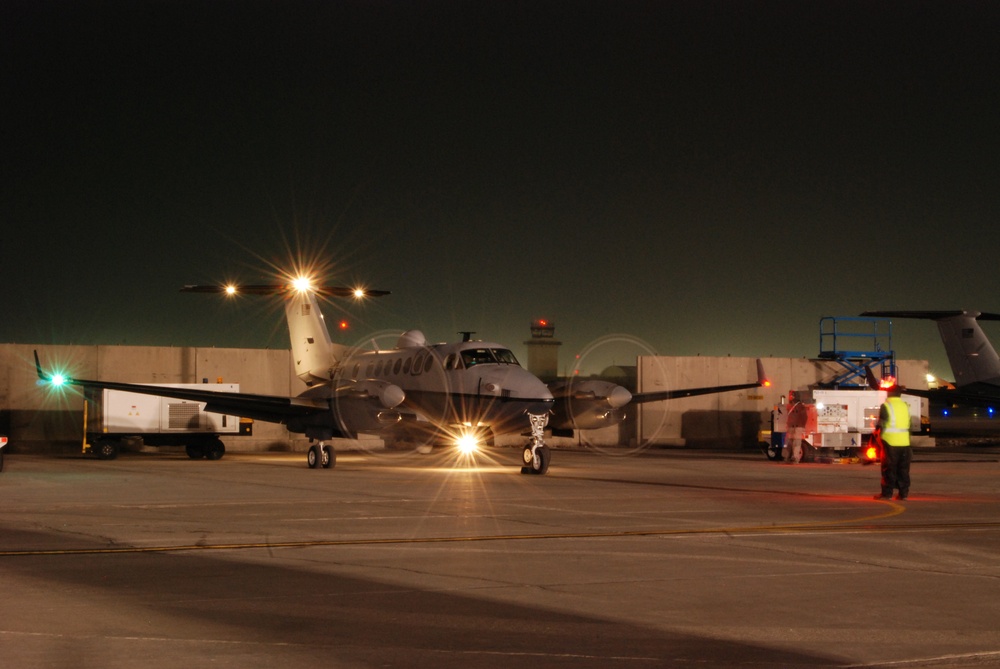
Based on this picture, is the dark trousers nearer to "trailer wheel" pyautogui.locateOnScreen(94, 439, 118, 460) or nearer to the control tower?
"trailer wheel" pyautogui.locateOnScreen(94, 439, 118, 460)

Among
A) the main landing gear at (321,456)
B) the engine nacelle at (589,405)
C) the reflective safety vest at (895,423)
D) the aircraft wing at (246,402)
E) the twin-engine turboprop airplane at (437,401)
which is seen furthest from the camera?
the aircraft wing at (246,402)

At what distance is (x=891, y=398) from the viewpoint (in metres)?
18.6

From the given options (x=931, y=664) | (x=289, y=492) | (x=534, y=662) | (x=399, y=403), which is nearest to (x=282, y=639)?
(x=534, y=662)

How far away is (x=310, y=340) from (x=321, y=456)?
753cm

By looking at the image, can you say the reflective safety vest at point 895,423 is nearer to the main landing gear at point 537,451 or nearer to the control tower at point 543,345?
the main landing gear at point 537,451

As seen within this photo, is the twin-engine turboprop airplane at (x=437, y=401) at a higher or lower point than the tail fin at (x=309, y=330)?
lower

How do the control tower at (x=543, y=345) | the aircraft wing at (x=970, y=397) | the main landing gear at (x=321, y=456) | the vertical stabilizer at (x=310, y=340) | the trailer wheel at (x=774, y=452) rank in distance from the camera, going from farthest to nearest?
1. the control tower at (x=543, y=345)
2. the vertical stabilizer at (x=310, y=340)
3. the trailer wheel at (x=774, y=452)
4. the aircraft wing at (x=970, y=397)
5. the main landing gear at (x=321, y=456)

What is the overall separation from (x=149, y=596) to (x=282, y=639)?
2.03 m

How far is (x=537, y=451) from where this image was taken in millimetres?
24625

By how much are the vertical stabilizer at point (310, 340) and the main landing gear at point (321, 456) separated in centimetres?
602

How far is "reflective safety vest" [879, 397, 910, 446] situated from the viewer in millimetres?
17953

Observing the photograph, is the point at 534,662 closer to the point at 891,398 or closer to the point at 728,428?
the point at 891,398

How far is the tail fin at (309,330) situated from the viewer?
112 ft

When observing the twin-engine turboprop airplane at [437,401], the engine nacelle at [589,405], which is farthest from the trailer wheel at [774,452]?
the engine nacelle at [589,405]
